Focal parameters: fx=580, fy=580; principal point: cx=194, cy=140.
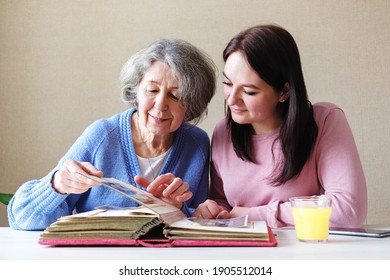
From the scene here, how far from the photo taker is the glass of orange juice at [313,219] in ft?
3.84

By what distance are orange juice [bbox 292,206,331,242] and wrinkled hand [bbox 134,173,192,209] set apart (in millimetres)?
374

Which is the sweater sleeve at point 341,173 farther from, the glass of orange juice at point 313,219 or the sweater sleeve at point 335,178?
the glass of orange juice at point 313,219

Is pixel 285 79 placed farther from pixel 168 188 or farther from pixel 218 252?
pixel 218 252

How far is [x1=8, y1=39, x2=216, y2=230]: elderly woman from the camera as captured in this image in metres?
1.78

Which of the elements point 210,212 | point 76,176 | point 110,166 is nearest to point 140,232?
point 76,176

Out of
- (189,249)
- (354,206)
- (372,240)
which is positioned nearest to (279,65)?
(354,206)

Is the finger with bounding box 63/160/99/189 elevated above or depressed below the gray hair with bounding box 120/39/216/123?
below

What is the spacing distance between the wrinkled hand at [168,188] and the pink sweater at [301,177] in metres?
0.30

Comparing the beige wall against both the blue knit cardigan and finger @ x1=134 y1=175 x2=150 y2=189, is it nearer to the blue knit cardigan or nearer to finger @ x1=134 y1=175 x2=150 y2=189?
the blue knit cardigan

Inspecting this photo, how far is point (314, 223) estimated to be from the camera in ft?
3.84

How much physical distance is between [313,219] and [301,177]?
0.63 metres

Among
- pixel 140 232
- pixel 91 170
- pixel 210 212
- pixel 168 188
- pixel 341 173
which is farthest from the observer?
pixel 341 173

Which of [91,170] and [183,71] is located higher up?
[183,71]

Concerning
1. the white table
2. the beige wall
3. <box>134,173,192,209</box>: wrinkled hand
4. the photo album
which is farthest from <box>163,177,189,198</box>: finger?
the beige wall
